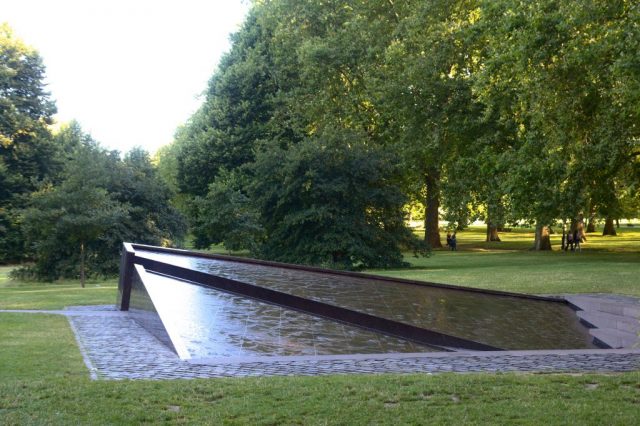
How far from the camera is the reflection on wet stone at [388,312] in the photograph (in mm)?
11164

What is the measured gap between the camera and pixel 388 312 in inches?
483

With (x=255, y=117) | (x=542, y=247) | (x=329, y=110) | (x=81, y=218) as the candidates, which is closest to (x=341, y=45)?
(x=329, y=110)

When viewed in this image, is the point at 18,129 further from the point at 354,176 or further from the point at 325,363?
the point at 325,363

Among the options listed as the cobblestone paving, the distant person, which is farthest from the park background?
the distant person

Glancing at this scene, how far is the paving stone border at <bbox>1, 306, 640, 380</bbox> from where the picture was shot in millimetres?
8734

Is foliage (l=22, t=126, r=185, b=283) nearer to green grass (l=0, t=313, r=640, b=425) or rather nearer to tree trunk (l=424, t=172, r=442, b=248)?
green grass (l=0, t=313, r=640, b=425)

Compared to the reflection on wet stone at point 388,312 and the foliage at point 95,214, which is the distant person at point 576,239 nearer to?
the foliage at point 95,214

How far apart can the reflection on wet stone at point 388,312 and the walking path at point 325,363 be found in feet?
2.91

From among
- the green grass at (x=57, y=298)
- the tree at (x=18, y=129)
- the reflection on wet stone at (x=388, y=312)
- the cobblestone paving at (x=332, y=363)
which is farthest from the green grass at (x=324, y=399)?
the tree at (x=18, y=129)

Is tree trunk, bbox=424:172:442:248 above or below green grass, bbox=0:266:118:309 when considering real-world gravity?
above

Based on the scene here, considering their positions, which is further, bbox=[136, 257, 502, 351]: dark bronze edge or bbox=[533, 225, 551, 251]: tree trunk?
bbox=[533, 225, 551, 251]: tree trunk

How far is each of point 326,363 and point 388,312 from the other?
3096 millimetres

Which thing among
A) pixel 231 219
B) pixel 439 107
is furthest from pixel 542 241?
pixel 231 219

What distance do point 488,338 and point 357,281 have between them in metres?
4.01
